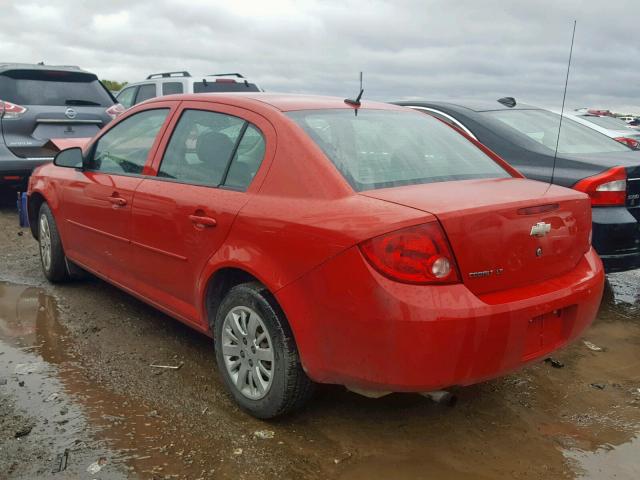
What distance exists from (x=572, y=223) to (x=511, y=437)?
1.05 meters

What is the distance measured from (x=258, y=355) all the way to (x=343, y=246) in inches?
32.5

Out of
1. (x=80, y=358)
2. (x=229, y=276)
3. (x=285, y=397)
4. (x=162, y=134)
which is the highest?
(x=162, y=134)

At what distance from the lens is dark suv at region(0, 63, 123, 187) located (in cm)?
770

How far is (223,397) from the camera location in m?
3.40

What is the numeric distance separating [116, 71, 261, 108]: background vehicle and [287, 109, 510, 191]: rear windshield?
25.2 feet

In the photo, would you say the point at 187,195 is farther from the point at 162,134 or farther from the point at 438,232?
the point at 438,232

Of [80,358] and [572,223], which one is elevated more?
[572,223]

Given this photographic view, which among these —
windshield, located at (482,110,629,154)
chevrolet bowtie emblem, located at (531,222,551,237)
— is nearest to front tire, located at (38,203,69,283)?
windshield, located at (482,110,629,154)

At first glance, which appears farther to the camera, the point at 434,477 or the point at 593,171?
the point at 593,171

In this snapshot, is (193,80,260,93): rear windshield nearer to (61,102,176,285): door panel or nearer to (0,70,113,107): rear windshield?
(0,70,113,107): rear windshield

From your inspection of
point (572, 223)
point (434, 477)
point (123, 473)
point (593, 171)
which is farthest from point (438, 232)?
point (593, 171)

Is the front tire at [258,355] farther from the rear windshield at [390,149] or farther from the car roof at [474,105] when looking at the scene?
the car roof at [474,105]

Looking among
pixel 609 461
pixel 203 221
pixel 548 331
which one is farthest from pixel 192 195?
pixel 609 461

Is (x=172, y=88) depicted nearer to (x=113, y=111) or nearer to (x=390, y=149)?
(x=113, y=111)
